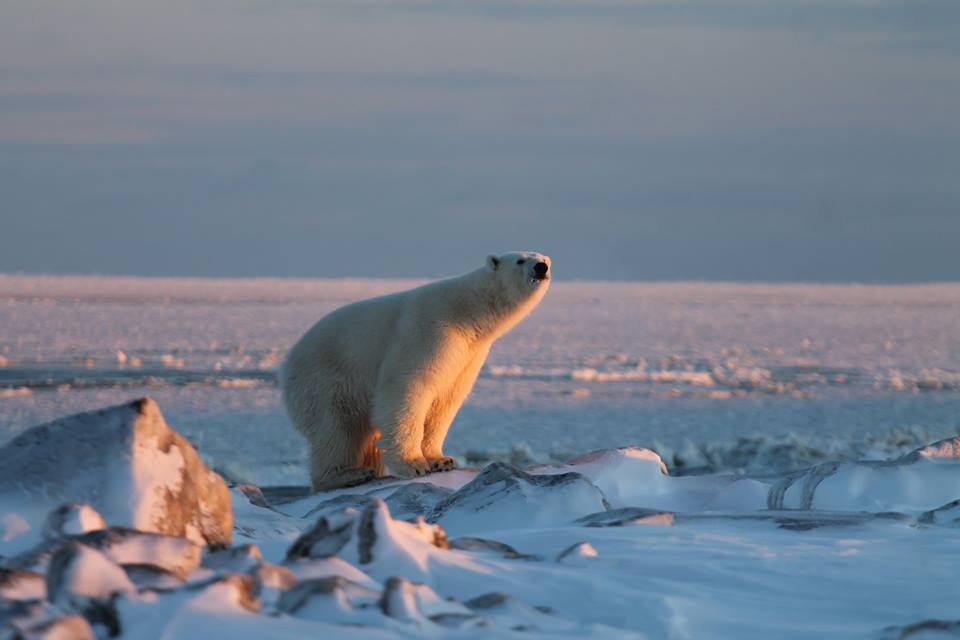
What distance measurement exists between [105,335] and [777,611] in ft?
55.0

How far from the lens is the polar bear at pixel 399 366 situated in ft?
20.1

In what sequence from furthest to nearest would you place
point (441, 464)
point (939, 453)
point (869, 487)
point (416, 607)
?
point (441, 464)
point (939, 453)
point (869, 487)
point (416, 607)

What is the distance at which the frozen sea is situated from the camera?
29.8 ft

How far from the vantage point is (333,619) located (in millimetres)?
2189

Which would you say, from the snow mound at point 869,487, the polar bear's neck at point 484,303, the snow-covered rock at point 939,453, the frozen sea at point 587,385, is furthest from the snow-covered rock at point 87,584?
the frozen sea at point 587,385

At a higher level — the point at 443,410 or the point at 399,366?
the point at 399,366

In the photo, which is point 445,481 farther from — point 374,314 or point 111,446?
point 111,446

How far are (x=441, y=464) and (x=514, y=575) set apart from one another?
3.55 m

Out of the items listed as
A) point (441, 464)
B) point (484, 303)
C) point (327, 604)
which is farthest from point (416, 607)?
point (484, 303)

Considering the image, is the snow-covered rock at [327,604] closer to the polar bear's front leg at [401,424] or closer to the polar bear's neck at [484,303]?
the polar bear's front leg at [401,424]

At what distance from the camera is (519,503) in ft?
12.9

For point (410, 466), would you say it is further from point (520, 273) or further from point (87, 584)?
point (87, 584)

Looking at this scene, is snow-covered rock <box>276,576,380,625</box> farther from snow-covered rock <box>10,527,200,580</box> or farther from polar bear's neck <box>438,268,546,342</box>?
polar bear's neck <box>438,268,546,342</box>

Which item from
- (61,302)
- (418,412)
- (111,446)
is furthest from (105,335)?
(111,446)
